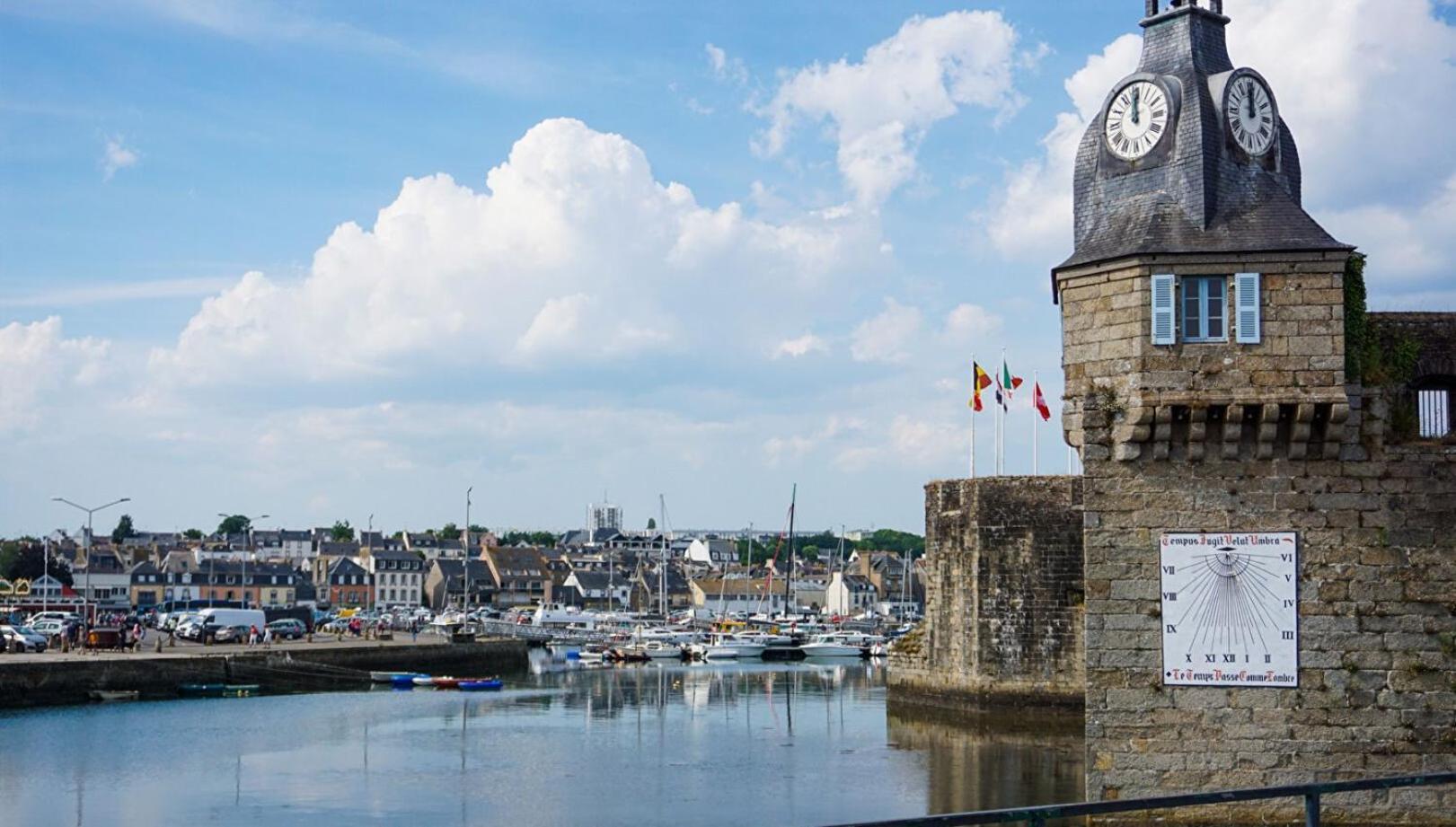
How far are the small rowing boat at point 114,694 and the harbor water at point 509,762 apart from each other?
119 centimetres

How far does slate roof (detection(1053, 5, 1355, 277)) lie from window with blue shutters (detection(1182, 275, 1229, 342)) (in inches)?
15.0

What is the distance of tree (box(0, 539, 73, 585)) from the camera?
110188 mm

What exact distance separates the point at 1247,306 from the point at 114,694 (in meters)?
39.6

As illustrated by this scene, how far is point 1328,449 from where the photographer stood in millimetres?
16891

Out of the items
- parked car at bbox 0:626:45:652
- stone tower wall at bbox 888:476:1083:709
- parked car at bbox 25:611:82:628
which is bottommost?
parked car at bbox 25:611:82:628

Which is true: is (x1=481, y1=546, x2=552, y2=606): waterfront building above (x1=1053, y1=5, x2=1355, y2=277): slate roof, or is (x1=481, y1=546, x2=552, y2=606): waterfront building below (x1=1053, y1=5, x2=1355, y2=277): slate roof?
below

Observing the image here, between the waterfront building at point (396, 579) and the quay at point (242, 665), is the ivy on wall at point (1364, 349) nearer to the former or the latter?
the quay at point (242, 665)

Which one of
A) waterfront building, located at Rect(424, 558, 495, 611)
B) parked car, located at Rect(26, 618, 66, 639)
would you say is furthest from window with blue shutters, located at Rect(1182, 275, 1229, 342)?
waterfront building, located at Rect(424, 558, 495, 611)

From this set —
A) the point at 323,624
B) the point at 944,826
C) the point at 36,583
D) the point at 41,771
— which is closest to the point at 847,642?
the point at 323,624

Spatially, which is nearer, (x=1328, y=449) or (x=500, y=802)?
(x=1328, y=449)

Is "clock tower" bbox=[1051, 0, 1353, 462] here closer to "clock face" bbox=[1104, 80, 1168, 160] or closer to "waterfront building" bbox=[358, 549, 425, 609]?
"clock face" bbox=[1104, 80, 1168, 160]

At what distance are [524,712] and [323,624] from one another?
161 feet

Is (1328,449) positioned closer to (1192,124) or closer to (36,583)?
A: (1192,124)

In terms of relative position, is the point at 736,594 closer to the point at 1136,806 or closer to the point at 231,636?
the point at 231,636
